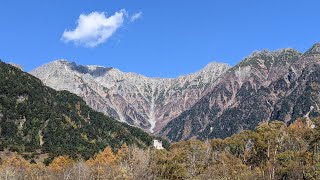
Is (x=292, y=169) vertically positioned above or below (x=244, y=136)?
below

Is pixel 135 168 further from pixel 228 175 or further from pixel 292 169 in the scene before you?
pixel 292 169

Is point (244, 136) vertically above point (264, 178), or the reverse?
point (244, 136)

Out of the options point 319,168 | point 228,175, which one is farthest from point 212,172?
point 319,168

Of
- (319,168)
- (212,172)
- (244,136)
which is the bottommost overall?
(319,168)

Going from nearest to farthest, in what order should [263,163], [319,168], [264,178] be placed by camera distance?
[319,168]
[264,178]
[263,163]

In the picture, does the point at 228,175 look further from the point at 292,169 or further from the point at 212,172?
the point at 292,169

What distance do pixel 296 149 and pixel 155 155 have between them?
39.7m

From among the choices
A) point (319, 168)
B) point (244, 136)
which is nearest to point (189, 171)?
point (244, 136)

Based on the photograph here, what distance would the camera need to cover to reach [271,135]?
127 m

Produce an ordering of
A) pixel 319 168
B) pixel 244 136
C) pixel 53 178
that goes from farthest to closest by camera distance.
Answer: pixel 244 136 → pixel 53 178 → pixel 319 168

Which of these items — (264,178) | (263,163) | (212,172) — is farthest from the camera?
(263,163)

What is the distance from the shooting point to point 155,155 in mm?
141375

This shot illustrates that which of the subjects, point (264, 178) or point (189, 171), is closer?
point (264, 178)

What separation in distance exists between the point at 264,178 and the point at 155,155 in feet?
117
